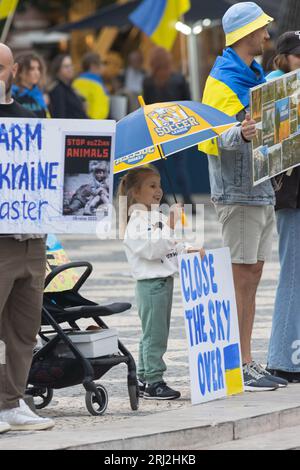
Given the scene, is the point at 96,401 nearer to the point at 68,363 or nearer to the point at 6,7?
the point at 68,363

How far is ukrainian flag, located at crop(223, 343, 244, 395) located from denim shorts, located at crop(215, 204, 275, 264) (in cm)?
52

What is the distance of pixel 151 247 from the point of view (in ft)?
26.9

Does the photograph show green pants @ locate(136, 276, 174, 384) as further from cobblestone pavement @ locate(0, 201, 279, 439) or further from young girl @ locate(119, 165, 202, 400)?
cobblestone pavement @ locate(0, 201, 279, 439)

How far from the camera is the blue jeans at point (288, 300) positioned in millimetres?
8875

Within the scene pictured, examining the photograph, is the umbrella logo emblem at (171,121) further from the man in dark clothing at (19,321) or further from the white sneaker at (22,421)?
the white sneaker at (22,421)

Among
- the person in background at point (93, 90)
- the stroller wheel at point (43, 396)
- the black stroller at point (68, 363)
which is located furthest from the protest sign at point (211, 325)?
the person in background at point (93, 90)

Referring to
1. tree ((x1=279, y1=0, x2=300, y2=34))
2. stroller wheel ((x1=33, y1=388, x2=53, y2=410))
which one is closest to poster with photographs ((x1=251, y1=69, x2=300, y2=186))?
stroller wheel ((x1=33, y1=388, x2=53, y2=410))

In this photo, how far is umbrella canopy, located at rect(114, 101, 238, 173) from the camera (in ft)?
26.3

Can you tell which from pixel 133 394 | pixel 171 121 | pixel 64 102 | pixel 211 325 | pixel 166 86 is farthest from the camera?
pixel 166 86

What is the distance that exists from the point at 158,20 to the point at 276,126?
13486mm

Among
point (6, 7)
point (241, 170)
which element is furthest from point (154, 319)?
point (6, 7)

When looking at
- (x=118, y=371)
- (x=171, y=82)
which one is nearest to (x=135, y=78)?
(x=171, y=82)

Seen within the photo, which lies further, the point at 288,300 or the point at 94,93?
the point at 94,93
